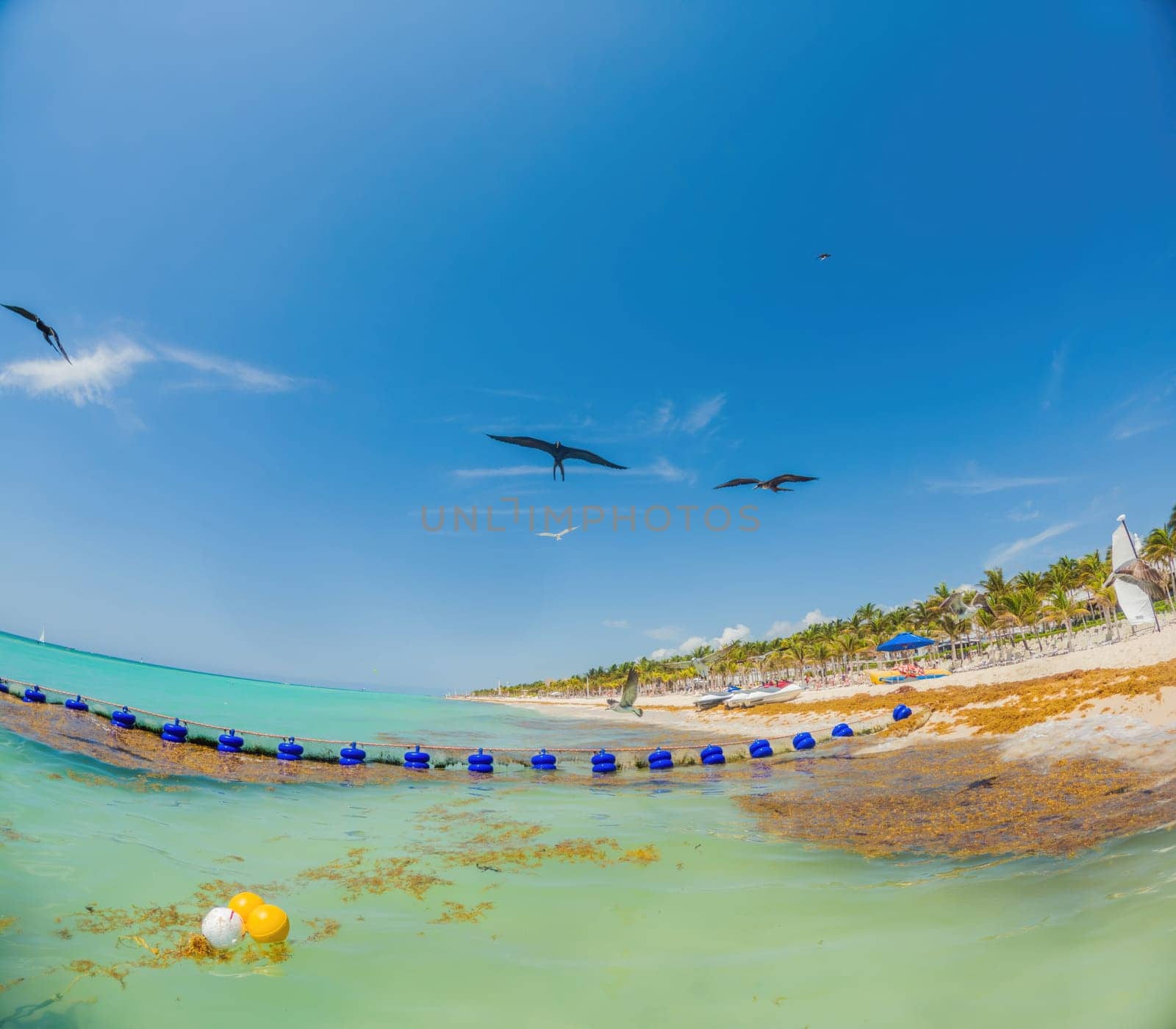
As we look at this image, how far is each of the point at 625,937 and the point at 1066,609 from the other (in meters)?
54.5

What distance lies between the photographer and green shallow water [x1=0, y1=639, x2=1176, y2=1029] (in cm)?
532

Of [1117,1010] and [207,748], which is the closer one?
[1117,1010]

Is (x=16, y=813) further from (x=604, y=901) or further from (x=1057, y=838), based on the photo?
(x=1057, y=838)

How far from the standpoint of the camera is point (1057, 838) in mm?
8906

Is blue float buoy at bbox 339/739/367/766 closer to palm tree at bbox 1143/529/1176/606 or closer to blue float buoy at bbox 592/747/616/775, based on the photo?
blue float buoy at bbox 592/747/616/775

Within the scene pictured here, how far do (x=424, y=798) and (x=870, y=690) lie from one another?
39.1 m

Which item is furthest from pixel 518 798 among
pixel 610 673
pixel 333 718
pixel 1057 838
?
pixel 610 673

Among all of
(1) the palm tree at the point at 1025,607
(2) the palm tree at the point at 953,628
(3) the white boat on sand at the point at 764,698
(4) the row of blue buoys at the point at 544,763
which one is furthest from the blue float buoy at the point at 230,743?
(2) the palm tree at the point at 953,628

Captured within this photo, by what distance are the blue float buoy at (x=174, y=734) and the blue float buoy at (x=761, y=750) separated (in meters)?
22.6

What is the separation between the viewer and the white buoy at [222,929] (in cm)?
648

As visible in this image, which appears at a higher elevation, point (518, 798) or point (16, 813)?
point (16, 813)

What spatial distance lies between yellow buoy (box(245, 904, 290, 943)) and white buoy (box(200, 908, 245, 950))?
0.47ft

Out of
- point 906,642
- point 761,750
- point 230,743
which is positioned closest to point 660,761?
point 761,750

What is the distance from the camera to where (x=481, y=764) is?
72.9 feet
